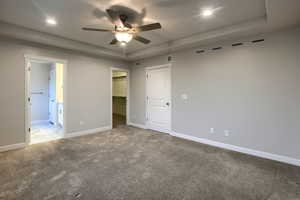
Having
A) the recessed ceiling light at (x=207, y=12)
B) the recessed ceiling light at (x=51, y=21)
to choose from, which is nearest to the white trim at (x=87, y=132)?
the recessed ceiling light at (x=51, y=21)

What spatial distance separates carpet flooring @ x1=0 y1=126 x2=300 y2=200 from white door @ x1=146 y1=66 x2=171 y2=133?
4.68 ft

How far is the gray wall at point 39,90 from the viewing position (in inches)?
245

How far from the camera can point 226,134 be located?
3.80 m

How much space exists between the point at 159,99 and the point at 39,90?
5.04m

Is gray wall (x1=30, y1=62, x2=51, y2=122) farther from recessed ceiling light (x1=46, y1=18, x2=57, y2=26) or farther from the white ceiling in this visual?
recessed ceiling light (x1=46, y1=18, x2=57, y2=26)

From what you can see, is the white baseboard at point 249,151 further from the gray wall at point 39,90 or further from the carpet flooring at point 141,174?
the gray wall at point 39,90

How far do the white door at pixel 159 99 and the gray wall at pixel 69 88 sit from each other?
4.70 feet

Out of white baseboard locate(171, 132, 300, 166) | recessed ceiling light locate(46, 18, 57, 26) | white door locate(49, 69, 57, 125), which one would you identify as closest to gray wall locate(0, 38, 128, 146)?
recessed ceiling light locate(46, 18, 57, 26)

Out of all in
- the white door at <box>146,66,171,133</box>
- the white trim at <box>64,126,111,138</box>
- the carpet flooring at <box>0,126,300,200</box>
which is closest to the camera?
the carpet flooring at <box>0,126,300,200</box>

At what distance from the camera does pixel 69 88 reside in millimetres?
4590

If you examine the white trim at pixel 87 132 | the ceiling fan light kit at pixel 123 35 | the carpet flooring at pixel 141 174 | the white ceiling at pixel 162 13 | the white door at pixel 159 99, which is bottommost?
the carpet flooring at pixel 141 174

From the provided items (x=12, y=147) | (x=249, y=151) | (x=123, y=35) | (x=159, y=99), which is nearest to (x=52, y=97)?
(x=12, y=147)

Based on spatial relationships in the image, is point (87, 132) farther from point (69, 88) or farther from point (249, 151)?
point (249, 151)

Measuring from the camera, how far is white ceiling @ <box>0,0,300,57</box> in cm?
241
